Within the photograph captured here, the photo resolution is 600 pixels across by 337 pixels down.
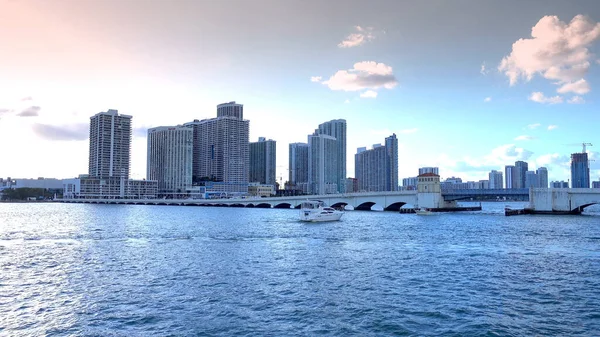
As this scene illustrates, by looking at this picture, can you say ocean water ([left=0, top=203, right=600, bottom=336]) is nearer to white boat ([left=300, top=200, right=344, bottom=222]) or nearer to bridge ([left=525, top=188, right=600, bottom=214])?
white boat ([left=300, top=200, right=344, bottom=222])

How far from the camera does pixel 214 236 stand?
64.4 m

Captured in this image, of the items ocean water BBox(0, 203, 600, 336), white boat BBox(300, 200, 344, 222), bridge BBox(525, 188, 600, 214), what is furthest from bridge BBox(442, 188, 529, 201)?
ocean water BBox(0, 203, 600, 336)

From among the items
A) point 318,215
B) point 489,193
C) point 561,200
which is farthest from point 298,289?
point 489,193

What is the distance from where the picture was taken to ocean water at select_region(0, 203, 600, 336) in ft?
72.1

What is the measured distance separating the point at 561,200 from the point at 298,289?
115 m

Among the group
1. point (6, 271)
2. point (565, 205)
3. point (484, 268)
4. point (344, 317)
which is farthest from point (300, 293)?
point (565, 205)

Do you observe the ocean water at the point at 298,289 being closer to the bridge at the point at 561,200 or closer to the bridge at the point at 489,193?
the bridge at the point at 561,200

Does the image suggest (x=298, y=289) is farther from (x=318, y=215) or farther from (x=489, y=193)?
(x=489, y=193)

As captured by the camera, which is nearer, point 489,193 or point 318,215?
point 318,215

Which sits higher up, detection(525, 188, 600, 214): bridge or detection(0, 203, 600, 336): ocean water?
detection(525, 188, 600, 214): bridge

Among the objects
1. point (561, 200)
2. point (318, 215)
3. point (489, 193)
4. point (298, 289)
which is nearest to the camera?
point (298, 289)

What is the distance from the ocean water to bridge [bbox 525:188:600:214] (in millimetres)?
70843

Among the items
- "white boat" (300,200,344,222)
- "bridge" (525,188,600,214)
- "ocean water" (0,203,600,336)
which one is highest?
"bridge" (525,188,600,214)

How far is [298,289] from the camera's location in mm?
29812
